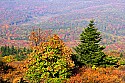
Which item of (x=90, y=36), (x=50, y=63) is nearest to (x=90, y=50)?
(x=90, y=36)

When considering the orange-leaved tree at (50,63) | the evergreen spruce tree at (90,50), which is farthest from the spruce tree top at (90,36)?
the orange-leaved tree at (50,63)

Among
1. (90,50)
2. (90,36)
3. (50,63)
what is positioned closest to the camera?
(50,63)

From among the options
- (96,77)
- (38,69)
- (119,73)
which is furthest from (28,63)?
(119,73)

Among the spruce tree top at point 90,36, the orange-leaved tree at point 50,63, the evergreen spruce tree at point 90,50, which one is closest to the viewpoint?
the orange-leaved tree at point 50,63

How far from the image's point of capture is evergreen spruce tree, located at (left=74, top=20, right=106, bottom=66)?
26781mm

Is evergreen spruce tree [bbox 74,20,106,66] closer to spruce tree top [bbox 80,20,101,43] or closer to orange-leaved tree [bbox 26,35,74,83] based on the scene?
spruce tree top [bbox 80,20,101,43]

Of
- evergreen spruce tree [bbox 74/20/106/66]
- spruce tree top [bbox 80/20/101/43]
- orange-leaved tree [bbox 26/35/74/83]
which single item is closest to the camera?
orange-leaved tree [bbox 26/35/74/83]

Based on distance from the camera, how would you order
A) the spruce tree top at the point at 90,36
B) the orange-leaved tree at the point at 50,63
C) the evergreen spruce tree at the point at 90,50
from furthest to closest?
the spruce tree top at the point at 90,36 → the evergreen spruce tree at the point at 90,50 → the orange-leaved tree at the point at 50,63

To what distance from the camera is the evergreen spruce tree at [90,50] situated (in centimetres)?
2678

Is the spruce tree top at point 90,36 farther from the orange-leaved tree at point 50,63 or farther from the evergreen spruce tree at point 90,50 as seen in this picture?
the orange-leaved tree at point 50,63

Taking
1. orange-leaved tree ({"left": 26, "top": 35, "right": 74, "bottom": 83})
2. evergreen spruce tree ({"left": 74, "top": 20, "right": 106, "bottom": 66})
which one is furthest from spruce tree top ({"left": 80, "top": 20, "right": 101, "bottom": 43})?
orange-leaved tree ({"left": 26, "top": 35, "right": 74, "bottom": 83})

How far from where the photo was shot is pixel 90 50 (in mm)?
27469

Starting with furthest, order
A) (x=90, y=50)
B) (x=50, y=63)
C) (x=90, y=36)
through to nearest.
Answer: (x=90, y=36) → (x=90, y=50) → (x=50, y=63)

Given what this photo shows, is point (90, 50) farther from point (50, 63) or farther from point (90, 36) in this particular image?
point (50, 63)
